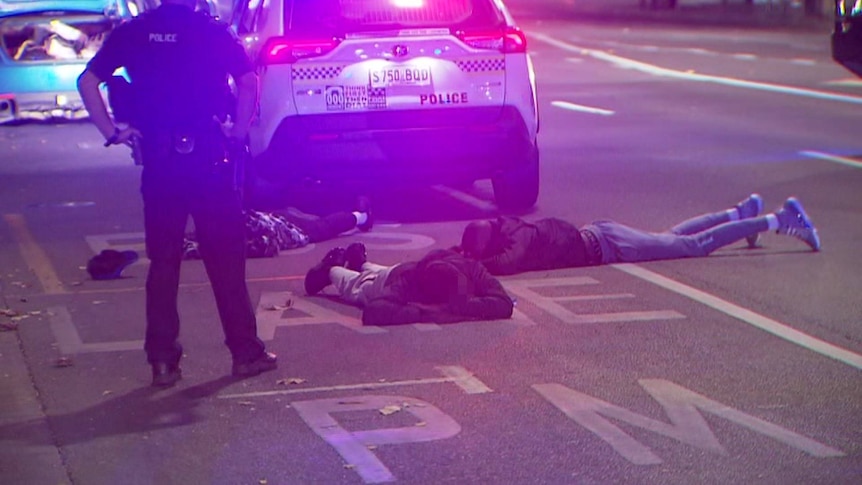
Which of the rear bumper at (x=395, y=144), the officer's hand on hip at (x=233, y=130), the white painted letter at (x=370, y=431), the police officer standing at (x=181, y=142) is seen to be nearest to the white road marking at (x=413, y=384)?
the white painted letter at (x=370, y=431)

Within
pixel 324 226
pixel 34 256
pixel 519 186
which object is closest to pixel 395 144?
pixel 324 226

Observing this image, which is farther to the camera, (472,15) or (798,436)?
(472,15)

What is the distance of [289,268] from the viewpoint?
9.55m

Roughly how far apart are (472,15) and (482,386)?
4.93 meters

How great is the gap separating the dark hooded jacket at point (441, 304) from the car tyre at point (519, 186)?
11.8 ft

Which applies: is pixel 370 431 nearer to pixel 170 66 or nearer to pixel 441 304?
pixel 170 66

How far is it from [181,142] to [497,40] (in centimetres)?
458

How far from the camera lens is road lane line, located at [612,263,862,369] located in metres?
7.05

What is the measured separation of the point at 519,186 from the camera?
455 inches

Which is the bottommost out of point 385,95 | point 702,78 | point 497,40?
point 702,78

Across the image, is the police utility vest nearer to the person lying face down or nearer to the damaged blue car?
the person lying face down

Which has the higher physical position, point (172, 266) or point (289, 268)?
point (172, 266)

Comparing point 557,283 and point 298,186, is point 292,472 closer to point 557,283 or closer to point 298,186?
point 557,283

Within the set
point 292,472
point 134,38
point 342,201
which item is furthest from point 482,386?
point 342,201
